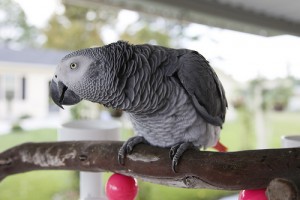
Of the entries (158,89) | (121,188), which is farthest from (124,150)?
(158,89)

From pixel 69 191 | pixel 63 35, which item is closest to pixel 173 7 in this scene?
pixel 63 35

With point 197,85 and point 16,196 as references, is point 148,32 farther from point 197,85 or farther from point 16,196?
point 197,85

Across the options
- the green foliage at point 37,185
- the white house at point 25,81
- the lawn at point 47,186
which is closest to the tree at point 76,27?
the white house at point 25,81

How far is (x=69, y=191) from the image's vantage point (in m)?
2.79

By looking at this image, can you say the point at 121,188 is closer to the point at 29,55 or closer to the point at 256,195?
the point at 256,195

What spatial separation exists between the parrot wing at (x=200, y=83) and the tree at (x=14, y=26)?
1894 millimetres

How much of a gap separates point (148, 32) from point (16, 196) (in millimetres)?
1808

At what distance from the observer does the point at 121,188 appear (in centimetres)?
103

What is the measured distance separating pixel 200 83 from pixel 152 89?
0.16 meters

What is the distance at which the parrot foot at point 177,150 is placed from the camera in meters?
0.90

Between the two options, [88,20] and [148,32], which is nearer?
[88,20]

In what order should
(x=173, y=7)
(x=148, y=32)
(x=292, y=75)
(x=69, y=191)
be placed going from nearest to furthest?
(x=173, y=7), (x=69, y=191), (x=148, y=32), (x=292, y=75)

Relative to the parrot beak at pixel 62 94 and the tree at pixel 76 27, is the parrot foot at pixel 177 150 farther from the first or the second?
the tree at pixel 76 27

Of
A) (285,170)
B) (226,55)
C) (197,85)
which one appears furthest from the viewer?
(226,55)
